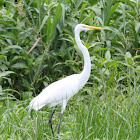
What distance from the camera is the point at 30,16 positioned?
5.32 metres

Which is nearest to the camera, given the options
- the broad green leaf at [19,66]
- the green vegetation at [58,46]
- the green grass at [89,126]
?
the green grass at [89,126]

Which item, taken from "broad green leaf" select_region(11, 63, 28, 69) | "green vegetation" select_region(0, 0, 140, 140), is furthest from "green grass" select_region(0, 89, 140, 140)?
"broad green leaf" select_region(11, 63, 28, 69)

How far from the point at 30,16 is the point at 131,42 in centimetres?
155

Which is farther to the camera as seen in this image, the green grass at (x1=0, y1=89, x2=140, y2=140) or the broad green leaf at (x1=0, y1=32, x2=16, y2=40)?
the broad green leaf at (x1=0, y1=32, x2=16, y2=40)

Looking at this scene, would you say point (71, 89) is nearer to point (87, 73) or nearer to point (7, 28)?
point (87, 73)

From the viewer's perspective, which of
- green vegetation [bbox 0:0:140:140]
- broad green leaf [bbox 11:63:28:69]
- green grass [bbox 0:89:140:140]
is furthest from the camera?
broad green leaf [bbox 11:63:28:69]

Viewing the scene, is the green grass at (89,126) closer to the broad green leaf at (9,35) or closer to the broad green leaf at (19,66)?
the broad green leaf at (19,66)

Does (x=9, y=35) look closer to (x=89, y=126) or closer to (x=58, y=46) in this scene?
(x=58, y=46)

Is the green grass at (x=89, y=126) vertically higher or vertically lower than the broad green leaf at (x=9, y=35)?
lower

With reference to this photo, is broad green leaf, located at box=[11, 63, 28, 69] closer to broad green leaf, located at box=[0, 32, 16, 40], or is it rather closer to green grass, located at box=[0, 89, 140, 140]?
broad green leaf, located at box=[0, 32, 16, 40]

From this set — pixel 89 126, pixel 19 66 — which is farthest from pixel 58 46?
pixel 89 126

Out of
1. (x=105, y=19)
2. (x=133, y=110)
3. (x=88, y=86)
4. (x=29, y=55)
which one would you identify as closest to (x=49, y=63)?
(x=29, y=55)

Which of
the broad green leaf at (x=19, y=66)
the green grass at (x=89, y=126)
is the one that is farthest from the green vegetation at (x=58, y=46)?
the green grass at (x=89, y=126)

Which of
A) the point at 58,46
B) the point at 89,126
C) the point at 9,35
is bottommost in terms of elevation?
the point at 89,126
